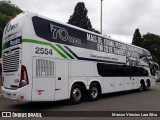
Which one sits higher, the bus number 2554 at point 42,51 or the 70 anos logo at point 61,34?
the 70 anos logo at point 61,34

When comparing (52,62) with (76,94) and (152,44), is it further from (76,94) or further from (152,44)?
(152,44)

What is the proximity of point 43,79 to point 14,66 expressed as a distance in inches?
49.9

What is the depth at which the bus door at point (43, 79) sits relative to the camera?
28.6 feet

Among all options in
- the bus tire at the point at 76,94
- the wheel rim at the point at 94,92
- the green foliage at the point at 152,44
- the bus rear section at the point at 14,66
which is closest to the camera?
the bus rear section at the point at 14,66

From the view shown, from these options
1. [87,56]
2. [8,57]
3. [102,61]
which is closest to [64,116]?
[8,57]

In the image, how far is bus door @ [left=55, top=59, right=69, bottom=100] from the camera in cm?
963

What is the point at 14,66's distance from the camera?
905 centimetres

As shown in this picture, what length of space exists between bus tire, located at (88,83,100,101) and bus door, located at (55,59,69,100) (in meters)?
1.99

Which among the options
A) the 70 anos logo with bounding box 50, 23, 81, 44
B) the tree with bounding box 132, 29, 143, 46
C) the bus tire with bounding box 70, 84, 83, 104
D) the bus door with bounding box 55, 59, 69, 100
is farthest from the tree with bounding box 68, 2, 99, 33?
the bus door with bounding box 55, 59, 69, 100

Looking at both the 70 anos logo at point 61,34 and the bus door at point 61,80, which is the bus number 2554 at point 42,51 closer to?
the bus door at point 61,80

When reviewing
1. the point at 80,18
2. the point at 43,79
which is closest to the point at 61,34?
the point at 43,79

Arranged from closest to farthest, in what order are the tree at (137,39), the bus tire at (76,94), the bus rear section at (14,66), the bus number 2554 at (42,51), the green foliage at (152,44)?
the bus rear section at (14,66) < the bus number 2554 at (42,51) < the bus tire at (76,94) < the green foliage at (152,44) < the tree at (137,39)

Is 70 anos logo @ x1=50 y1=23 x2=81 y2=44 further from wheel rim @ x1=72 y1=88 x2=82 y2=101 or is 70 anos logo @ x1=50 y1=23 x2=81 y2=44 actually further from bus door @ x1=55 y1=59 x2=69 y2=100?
wheel rim @ x1=72 y1=88 x2=82 y2=101

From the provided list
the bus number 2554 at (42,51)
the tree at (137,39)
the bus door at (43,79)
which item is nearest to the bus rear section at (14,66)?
the bus door at (43,79)
